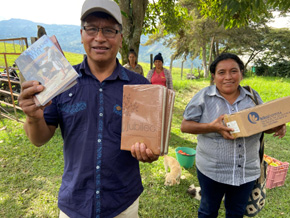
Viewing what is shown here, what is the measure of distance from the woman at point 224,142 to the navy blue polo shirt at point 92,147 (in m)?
0.90

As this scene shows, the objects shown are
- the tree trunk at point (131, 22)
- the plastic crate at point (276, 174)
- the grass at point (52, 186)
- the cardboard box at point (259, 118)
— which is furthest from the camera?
the tree trunk at point (131, 22)

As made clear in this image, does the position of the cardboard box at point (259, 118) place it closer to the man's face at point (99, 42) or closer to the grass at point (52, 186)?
the man's face at point (99, 42)

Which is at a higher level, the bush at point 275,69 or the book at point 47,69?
the book at point 47,69

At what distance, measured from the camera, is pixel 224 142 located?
65.6 inches

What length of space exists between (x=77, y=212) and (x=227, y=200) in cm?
151

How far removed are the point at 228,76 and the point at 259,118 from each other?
458mm

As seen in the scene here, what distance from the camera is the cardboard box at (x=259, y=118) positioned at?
153 centimetres

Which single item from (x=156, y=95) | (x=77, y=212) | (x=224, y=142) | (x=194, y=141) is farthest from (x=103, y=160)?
(x=194, y=141)

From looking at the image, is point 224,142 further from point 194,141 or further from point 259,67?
point 259,67

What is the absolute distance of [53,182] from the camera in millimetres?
3131

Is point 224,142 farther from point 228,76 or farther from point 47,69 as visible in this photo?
point 47,69

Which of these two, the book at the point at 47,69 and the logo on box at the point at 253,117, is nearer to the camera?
the book at the point at 47,69

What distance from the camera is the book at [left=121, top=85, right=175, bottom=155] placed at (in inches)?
38.6

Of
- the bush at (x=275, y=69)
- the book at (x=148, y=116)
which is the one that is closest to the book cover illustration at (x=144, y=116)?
the book at (x=148, y=116)
